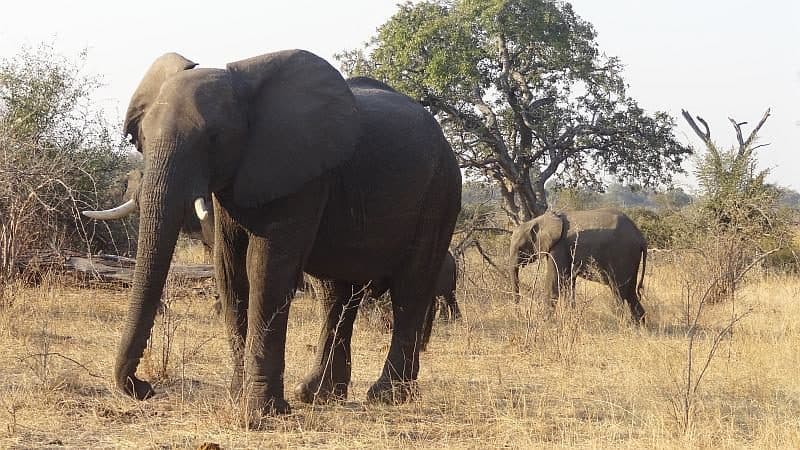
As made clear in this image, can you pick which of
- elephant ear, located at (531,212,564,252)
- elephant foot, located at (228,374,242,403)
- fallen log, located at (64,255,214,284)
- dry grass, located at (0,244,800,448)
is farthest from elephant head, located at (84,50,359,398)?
elephant ear, located at (531,212,564,252)

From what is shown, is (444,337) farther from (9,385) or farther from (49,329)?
(9,385)

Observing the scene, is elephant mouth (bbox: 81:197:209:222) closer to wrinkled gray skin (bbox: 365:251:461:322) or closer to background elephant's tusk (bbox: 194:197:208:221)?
background elephant's tusk (bbox: 194:197:208:221)

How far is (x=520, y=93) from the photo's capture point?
25234 mm

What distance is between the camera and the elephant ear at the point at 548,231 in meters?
14.3

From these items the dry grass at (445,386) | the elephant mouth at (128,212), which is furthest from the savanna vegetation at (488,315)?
the elephant mouth at (128,212)

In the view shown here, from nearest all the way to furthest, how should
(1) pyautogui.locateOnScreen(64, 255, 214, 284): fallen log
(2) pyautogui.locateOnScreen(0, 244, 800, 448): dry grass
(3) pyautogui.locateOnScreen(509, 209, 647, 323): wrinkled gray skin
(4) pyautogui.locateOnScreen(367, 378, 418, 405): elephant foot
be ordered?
(2) pyautogui.locateOnScreen(0, 244, 800, 448): dry grass < (4) pyautogui.locateOnScreen(367, 378, 418, 405): elephant foot < (1) pyautogui.locateOnScreen(64, 255, 214, 284): fallen log < (3) pyautogui.locateOnScreen(509, 209, 647, 323): wrinkled gray skin

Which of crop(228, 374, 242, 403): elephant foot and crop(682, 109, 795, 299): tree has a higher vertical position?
crop(682, 109, 795, 299): tree

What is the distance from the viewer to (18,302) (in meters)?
10.4

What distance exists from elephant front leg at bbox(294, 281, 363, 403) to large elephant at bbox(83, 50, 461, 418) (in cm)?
1

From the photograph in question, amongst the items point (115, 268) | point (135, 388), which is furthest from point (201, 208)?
point (115, 268)

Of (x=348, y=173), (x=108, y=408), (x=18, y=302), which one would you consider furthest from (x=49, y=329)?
(x=348, y=173)

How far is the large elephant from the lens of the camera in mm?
5414

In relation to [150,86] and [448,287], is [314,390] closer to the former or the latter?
[150,86]

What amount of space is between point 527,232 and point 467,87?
375 inches
